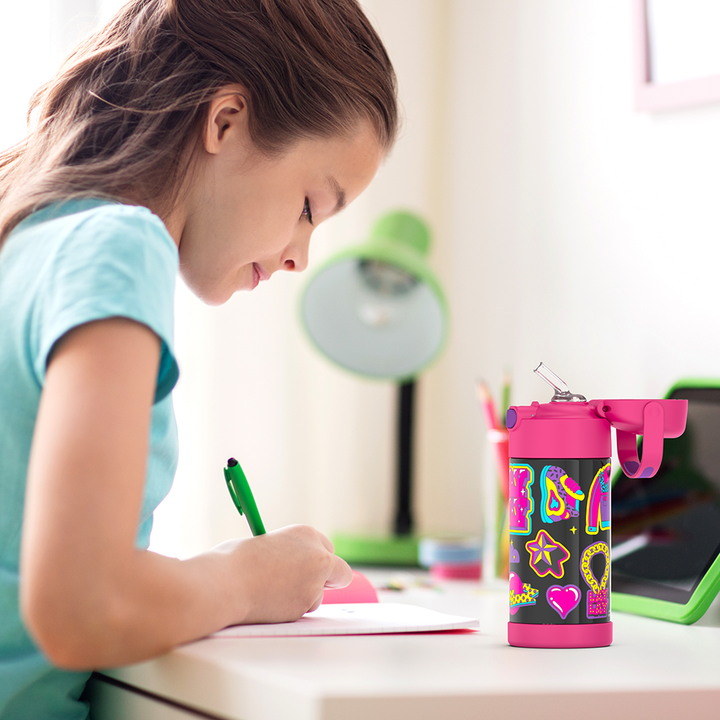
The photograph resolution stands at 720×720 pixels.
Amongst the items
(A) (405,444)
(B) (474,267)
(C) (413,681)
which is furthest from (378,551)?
(C) (413,681)

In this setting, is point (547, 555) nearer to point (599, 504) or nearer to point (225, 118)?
point (599, 504)

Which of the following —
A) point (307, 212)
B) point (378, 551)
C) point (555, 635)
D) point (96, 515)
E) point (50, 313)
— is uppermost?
point (307, 212)

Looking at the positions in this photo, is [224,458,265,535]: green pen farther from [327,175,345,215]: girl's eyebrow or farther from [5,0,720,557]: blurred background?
[5,0,720,557]: blurred background

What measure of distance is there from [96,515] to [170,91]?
0.36 metres

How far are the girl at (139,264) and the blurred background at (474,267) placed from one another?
402 millimetres

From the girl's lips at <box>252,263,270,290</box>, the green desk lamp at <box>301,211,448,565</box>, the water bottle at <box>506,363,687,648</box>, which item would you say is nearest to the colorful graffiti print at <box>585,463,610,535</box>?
the water bottle at <box>506,363,687,648</box>

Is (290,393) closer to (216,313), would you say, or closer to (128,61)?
(216,313)

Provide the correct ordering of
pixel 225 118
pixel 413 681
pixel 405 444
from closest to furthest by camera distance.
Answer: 1. pixel 413 681
2. pixel 225 118
3. pixel 405 444

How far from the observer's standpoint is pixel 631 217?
3.49 feet

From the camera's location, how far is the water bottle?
58 centimetres

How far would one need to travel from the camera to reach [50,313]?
49 cm

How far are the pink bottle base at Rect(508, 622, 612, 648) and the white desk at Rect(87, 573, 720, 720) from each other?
1 centimetres

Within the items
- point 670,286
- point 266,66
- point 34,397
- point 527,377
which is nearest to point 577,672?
point 34,397

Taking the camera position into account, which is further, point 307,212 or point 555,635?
point 307,212
